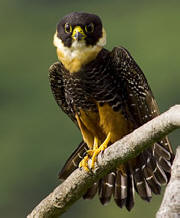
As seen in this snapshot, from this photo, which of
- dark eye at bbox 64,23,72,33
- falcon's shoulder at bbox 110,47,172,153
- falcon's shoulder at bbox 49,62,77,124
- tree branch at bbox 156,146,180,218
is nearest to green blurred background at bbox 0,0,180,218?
falcon's shoulder at bbox 49,62,77,124

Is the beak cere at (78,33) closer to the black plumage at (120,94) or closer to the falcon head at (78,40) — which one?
the falcon head at (78,40)

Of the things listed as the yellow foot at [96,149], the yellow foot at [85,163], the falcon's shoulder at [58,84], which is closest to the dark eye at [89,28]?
the falcon's shoulder at [58,84]

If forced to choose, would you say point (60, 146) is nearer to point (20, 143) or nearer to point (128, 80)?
point (20, 143)

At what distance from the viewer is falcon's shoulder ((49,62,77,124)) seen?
21.0 feet

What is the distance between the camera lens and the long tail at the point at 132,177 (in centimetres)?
625

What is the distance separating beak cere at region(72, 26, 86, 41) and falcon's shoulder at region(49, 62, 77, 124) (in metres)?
0.33

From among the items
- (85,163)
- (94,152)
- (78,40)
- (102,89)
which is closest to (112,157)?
(85,163)

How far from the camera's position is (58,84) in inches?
254

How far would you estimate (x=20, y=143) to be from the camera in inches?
937

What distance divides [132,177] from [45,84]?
19.1m

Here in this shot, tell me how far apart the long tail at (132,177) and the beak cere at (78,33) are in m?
0.87

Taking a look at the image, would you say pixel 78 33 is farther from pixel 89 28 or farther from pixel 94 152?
pixel 94 152

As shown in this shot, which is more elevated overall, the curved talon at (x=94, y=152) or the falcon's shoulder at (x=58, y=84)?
the falcon's shoulder at (x=58, y=84)

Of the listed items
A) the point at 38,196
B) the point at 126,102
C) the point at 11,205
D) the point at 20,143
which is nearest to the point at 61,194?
the point at 126,102
